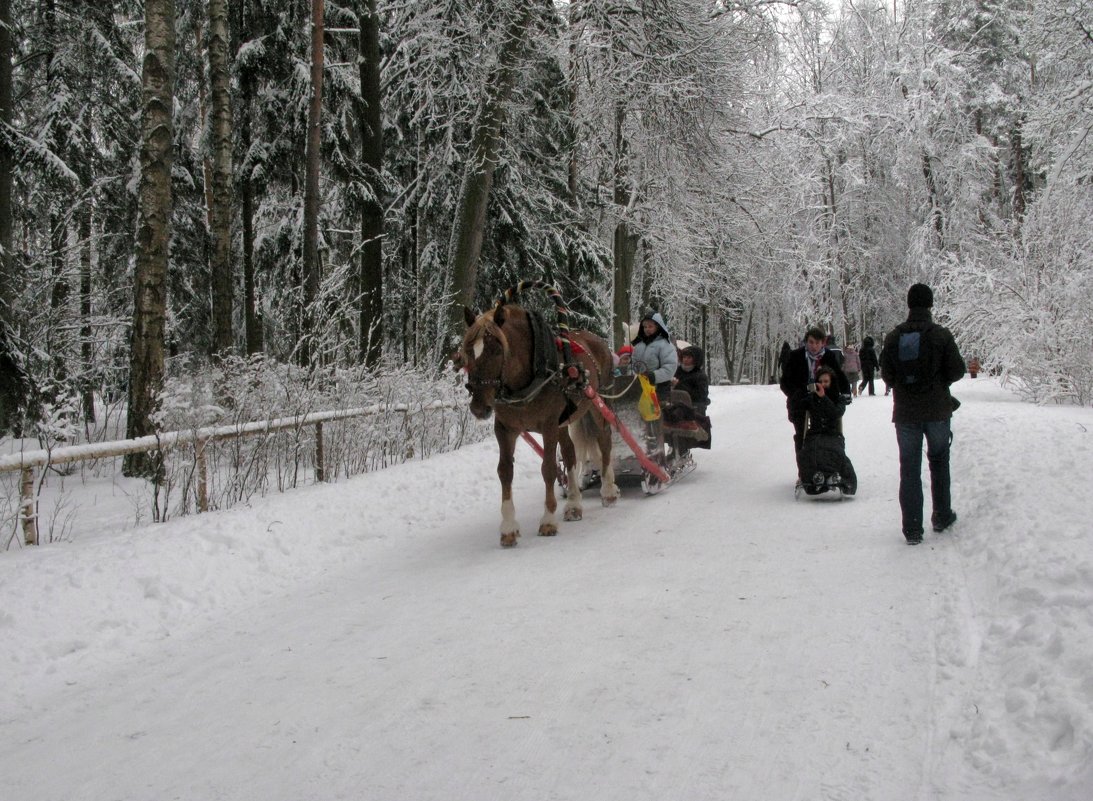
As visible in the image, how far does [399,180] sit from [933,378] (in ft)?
59.1

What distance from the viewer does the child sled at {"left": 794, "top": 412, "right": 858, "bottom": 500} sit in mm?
7828

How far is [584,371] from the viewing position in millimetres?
7406

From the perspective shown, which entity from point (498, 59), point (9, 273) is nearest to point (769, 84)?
point (498, 59)

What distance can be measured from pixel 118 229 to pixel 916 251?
29481 mm

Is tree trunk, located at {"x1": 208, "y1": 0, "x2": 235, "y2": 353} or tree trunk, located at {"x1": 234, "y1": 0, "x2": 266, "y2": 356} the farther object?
tree trunk, located at {"x1": 234, "y1": 0, "x2": 266, "y2": 356}

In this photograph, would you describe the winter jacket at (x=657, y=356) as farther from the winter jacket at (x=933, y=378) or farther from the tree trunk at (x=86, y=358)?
the tree trunk at (x=86, y=358)

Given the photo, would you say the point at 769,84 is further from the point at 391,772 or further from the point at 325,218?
the point at 391,772

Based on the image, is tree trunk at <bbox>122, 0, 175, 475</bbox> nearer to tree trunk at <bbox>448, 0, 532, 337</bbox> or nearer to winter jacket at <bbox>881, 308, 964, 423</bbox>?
tree trunk at <bbox>448, 0, 532, 337</bbox>

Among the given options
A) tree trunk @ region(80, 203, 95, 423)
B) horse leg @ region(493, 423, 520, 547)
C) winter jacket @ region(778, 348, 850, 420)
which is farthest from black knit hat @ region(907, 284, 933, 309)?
tree trunk @ region(80, 203, 95, 423)

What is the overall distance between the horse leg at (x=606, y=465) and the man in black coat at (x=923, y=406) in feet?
10.3

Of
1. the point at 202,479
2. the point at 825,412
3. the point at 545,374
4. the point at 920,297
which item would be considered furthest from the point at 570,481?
the point at 920,297

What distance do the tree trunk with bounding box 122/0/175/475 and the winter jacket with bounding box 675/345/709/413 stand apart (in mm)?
6490

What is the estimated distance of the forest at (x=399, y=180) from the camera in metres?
10.0

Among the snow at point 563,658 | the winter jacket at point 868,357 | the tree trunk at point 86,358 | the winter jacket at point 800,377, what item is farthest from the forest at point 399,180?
the winter jacket at point 800,377
